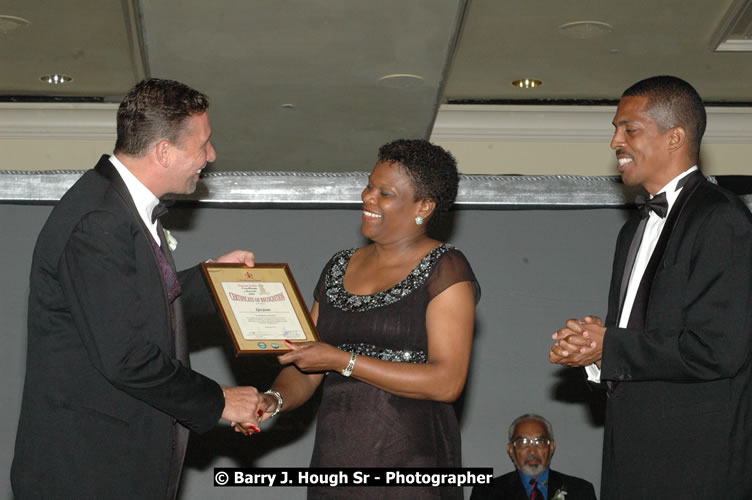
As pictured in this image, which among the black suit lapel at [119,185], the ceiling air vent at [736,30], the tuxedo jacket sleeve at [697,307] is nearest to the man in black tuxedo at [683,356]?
the tuxedo jacket sleeve at [697,307]

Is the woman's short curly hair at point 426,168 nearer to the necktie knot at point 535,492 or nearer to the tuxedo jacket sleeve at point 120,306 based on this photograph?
the tuxedo jacket sleeve at point 120,306

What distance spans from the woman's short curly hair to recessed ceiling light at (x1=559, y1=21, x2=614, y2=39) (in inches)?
155

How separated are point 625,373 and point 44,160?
739 cm

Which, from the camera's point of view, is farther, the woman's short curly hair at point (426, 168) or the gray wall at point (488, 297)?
the gray wall at point (488, 297)

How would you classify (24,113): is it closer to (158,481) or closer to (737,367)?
(158,481)

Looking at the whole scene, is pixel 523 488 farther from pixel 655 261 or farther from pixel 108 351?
pixel 108 351

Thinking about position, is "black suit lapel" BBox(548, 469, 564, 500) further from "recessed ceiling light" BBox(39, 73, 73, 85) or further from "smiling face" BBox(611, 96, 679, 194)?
"recessed ceiling light" BBox(39, 73, 73, 85)

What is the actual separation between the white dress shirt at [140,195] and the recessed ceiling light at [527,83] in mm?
5822

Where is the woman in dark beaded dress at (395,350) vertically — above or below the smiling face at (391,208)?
below

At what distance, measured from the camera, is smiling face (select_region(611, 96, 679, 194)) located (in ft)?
9.30

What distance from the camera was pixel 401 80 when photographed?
6969 millimetres

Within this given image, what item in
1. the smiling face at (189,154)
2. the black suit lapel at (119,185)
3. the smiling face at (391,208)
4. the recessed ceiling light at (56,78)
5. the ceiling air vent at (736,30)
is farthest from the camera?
the recessed ceiling light at (56,78)

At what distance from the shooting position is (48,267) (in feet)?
8.23

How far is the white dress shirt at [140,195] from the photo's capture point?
265cm
